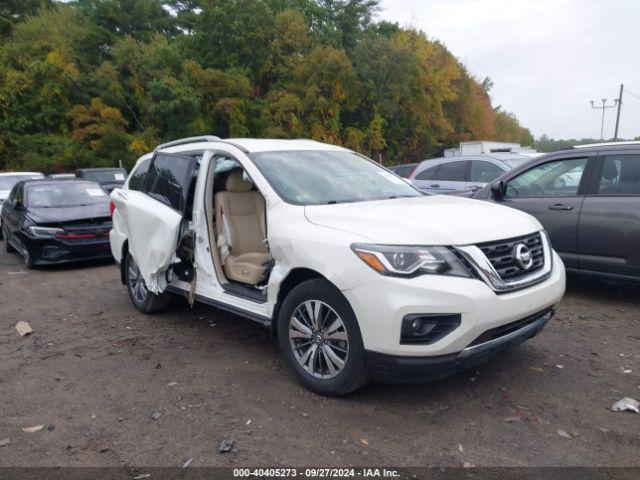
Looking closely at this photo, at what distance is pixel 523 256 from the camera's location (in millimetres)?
3646

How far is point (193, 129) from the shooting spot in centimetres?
3180

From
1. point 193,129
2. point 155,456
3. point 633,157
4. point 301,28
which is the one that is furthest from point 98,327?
point 301,28

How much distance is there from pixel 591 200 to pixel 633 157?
572 millimetres

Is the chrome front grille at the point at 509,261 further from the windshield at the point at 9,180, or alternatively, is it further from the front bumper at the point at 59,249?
the windshield at the point at 9,180

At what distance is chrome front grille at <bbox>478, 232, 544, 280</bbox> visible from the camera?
3.47m

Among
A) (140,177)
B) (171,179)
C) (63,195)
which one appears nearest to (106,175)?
(63,195)

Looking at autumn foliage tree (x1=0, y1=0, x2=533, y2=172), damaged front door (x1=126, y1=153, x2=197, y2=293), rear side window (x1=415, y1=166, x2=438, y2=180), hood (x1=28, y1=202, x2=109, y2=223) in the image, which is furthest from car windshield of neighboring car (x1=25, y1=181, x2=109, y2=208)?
autumn foliage tree (x1=0, y1=0, x2=533, y2=172)

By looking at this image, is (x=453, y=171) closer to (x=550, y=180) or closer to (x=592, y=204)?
(x=550, y=180)

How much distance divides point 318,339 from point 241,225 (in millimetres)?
1855

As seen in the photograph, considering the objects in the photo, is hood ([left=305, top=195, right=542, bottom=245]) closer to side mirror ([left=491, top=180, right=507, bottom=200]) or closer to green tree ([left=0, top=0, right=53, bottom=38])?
side mirror ([left=491, top=180, right=507, bottom=200])

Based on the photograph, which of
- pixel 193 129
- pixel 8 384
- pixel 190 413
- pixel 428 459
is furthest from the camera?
pixel 193 129

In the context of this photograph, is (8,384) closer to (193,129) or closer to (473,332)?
(473,332)

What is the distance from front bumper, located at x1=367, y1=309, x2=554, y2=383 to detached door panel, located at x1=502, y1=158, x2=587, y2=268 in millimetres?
2830

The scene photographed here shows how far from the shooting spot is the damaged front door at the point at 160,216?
504 centimetres
